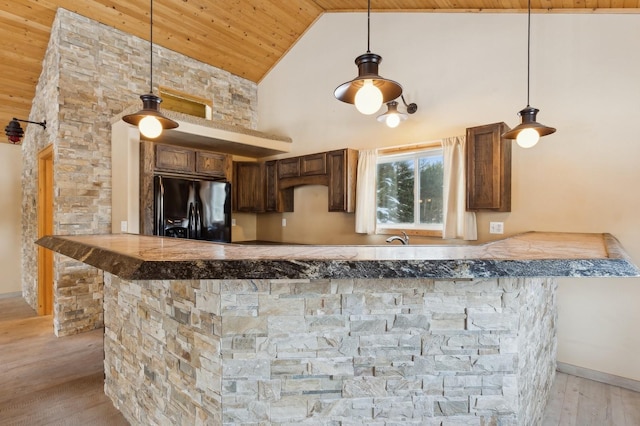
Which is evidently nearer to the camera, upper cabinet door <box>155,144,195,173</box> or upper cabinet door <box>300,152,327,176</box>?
upper cabinet door <box>155,144,195,173</box>

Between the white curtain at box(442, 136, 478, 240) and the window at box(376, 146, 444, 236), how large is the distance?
0.64ft

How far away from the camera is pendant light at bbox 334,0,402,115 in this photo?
1.68 metres

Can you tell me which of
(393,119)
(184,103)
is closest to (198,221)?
(184,103)

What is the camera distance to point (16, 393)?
2463 mm

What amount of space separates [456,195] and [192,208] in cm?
295

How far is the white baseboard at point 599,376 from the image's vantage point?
2588mm

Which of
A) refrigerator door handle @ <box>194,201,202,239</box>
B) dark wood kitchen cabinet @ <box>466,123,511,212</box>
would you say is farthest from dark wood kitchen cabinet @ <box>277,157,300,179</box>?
dark wood kitchen cabinet @ <box>466,123,511,212</box>

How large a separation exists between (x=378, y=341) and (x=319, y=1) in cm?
442

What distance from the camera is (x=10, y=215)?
5047 mm

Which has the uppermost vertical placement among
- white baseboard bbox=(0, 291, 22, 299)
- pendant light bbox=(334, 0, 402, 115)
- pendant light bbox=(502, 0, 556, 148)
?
pendant light bbox=(334, 0, 402, 115)

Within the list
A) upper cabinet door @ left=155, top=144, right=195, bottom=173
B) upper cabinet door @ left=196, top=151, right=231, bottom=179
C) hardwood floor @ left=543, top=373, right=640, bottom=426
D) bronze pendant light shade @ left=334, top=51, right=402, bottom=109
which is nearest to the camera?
bronze pendant light shade @ left=334, top=51, right=402, bottom=109

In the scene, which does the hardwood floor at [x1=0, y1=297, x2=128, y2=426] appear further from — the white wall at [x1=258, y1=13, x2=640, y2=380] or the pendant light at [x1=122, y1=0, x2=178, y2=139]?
the white wall at [x1=258, y1=13, x2=640, y2=380]

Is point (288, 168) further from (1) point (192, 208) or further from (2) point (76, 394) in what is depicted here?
(2) point (76, 394)

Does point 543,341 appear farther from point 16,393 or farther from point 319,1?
point 319,1
